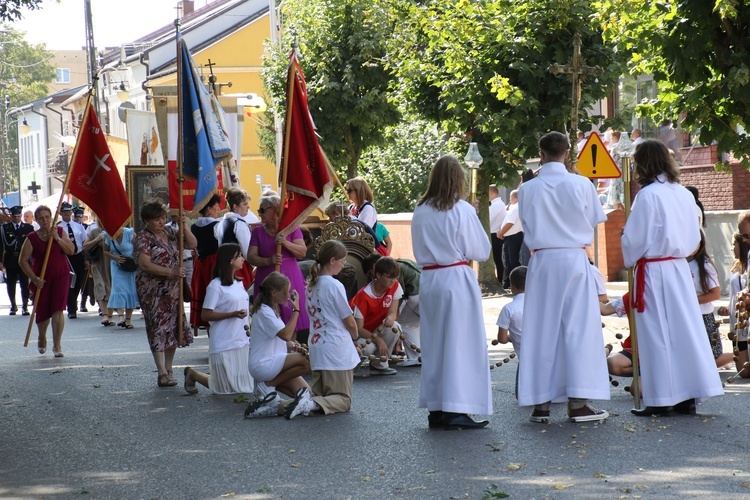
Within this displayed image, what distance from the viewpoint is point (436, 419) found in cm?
863

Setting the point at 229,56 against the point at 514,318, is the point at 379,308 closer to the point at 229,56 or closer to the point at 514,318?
the point at 514,318

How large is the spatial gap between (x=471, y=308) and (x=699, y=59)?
671cm

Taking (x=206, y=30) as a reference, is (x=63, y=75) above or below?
above

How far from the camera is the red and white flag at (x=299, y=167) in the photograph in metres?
11.6

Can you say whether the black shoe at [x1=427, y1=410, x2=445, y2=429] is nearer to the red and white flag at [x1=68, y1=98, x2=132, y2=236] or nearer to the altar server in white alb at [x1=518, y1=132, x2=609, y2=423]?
the altar server in white alb at [x1=518, y1=132, x2=609, y2=423]

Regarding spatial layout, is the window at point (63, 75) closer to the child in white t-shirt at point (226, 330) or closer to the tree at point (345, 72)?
the tree at point (345, 72)

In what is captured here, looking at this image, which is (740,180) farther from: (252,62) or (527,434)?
(252,62)

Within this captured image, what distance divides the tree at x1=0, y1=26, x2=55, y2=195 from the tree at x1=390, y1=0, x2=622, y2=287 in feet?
258

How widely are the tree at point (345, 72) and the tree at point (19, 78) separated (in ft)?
223

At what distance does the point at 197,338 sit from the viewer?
56.3 ft

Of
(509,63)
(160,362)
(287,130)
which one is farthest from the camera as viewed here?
(509,63)

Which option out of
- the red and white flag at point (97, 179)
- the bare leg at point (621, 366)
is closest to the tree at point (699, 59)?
the bare leg at point (621, 366)

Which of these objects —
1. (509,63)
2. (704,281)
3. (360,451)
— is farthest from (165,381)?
(509,63)

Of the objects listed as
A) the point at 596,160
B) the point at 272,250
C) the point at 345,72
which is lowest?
the point at 272,250
